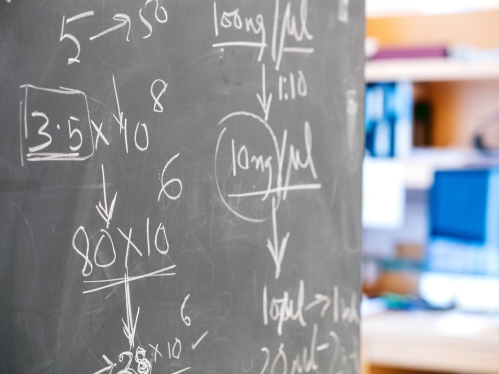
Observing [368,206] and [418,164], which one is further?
[368,206]

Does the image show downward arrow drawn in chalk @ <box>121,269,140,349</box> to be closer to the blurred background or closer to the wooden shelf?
the blurred background

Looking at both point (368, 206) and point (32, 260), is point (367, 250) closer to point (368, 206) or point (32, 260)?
point (368, 206)

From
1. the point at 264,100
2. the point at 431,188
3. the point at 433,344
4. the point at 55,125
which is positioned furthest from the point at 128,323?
the point at 431,188

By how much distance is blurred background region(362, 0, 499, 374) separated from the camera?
2326 millimetres

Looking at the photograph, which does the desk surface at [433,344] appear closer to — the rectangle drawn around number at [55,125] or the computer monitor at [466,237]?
the computer monitor at [466,237]

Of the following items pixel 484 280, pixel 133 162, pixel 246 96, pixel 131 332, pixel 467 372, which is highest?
pixel 246 96

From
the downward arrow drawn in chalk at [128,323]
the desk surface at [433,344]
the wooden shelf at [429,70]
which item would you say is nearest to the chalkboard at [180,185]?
the downward arrow drawn in chalk at [128,323]

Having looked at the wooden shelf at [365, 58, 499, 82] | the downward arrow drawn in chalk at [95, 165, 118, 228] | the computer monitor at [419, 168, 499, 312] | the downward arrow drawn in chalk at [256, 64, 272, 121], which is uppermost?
the wooden shelf at [365, 58, 499, 82]

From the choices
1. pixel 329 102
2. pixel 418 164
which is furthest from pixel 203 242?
pixel 418 164

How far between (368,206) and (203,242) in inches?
77.2

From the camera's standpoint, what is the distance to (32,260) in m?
0.88

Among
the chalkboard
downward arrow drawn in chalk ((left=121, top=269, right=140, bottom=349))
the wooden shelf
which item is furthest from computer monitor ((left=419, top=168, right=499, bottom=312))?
downward arrow drawn in chalk ((left=121, top=269, right=140, bottom=349))

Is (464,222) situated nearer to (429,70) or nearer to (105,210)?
(429,70)

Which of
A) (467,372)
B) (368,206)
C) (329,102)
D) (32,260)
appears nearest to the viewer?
(32,260)
